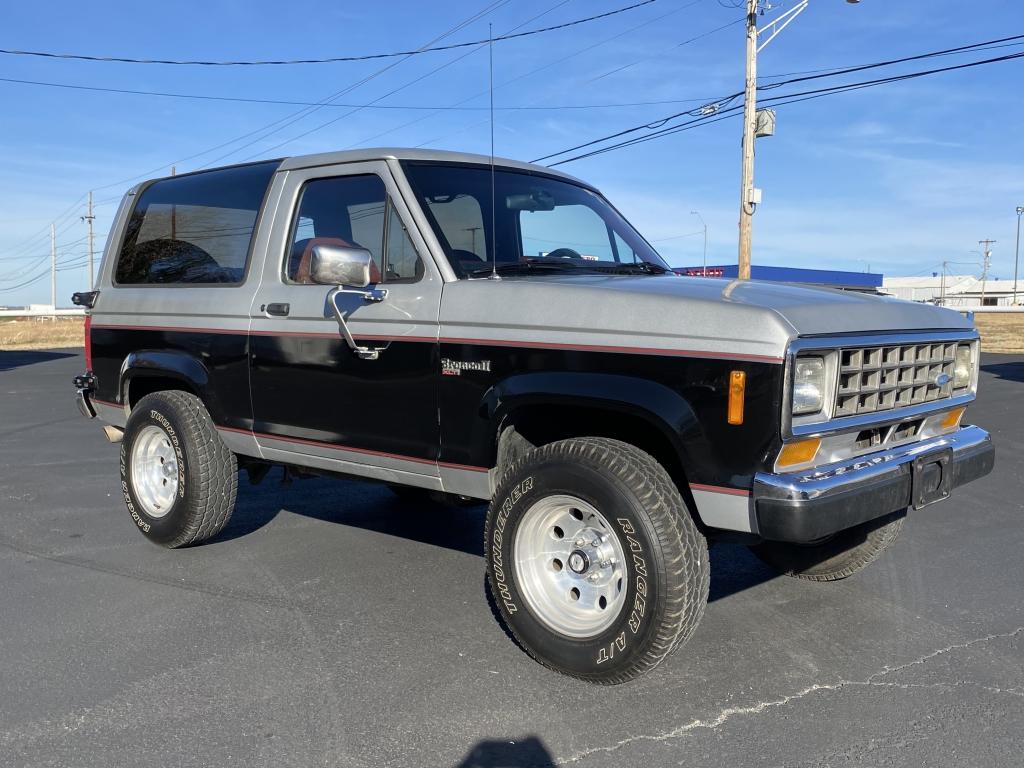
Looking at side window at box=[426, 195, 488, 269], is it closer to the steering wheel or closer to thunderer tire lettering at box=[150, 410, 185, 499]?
the steering wheel

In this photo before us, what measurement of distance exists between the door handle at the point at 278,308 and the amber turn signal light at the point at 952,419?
319cm

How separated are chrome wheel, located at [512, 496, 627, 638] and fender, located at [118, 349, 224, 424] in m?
2.22

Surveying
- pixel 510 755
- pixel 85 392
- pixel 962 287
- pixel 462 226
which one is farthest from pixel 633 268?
pixel 962 287

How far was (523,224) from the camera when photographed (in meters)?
4.68

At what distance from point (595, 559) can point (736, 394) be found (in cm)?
91

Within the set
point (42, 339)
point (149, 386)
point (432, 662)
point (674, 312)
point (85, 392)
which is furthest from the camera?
point (42, 339)

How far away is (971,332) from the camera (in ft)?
13.8

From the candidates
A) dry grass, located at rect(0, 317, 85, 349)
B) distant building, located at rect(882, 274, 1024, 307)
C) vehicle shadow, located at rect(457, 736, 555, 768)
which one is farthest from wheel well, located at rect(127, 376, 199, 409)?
distant building, located at rect(882, 274, 1024, 307)

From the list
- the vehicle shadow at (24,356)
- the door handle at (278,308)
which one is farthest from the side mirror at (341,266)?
the vehicle shadow at (24,356)

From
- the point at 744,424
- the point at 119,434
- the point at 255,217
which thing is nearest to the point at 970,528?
the point at 744,424

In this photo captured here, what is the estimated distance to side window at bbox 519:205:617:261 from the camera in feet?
15.3

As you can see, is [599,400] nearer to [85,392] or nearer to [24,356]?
[85,392]

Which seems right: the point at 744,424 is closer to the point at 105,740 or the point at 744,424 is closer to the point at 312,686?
the point at 312,686

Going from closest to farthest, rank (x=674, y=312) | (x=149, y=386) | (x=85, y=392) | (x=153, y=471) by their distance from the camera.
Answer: (x=674, y=312), (x=153, y=471), (x=149, y=386), (x=85, y=392)
